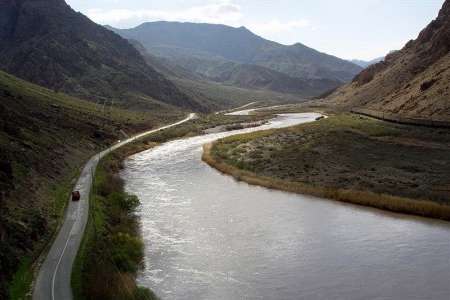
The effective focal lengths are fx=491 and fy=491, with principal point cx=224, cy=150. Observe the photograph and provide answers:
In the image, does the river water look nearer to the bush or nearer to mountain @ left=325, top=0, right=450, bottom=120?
the bush

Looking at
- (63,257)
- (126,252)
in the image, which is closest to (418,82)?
(126,252)

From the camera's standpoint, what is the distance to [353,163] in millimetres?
61594

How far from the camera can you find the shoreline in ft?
138

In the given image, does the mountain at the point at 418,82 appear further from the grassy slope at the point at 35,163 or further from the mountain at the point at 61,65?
the mountain at the point at 61,65

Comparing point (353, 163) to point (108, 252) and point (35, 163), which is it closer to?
point (108, 252)

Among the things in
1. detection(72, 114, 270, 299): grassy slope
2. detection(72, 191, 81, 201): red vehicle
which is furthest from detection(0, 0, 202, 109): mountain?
detection(72, 191, 81, 201): red vehicle

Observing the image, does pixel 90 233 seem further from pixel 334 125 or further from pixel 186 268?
pixel 334 125

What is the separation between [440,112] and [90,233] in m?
65.1

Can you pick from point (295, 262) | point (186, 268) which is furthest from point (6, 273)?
point (295, 262)

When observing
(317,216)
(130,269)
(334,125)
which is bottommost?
(130,269)

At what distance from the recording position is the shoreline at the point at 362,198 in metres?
41.9

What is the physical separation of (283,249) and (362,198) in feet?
48.6

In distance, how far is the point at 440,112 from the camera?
8125 cm

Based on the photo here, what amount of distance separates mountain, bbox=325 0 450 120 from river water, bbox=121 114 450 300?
44.3 metres
